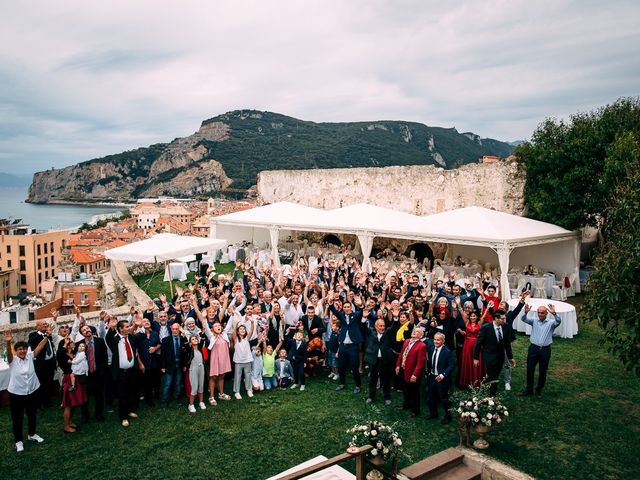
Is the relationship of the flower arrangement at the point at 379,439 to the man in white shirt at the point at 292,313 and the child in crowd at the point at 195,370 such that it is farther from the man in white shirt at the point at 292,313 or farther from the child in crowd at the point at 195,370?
the man in white shirt at the point at 292,313

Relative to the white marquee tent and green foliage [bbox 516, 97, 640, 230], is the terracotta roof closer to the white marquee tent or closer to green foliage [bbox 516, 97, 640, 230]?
the white marquee tent

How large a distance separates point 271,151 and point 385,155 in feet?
153

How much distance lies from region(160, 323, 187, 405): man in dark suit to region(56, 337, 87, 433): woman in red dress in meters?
1.12

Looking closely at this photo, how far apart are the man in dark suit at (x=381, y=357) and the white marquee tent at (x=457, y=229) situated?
6362mm

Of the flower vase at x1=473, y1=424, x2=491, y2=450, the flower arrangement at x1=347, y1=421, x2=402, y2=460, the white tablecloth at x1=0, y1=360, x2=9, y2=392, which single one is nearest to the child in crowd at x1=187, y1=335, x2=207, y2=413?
the white tablecloth at x1=0, y1=360, x2=9, y2=392

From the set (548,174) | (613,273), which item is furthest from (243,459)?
(548,174)

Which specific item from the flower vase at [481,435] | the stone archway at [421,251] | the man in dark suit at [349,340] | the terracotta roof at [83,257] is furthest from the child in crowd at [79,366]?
the terracotta roof at [83,257]

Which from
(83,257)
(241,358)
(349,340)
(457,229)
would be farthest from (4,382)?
(83,257)

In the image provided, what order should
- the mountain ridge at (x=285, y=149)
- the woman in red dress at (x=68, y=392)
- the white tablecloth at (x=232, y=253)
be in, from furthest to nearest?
the mountain ridge at (x=285, y=149)
the white tablecloth at (x=232, y=253)
the woman in red dress at (x=68, y=392)

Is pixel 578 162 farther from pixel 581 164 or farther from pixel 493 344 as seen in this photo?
pixel 493 344

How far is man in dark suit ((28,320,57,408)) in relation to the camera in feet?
22.0

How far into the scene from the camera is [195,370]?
276 inches

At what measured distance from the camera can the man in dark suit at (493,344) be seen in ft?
22.8

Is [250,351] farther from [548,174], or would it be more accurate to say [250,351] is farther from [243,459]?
[548,174]
